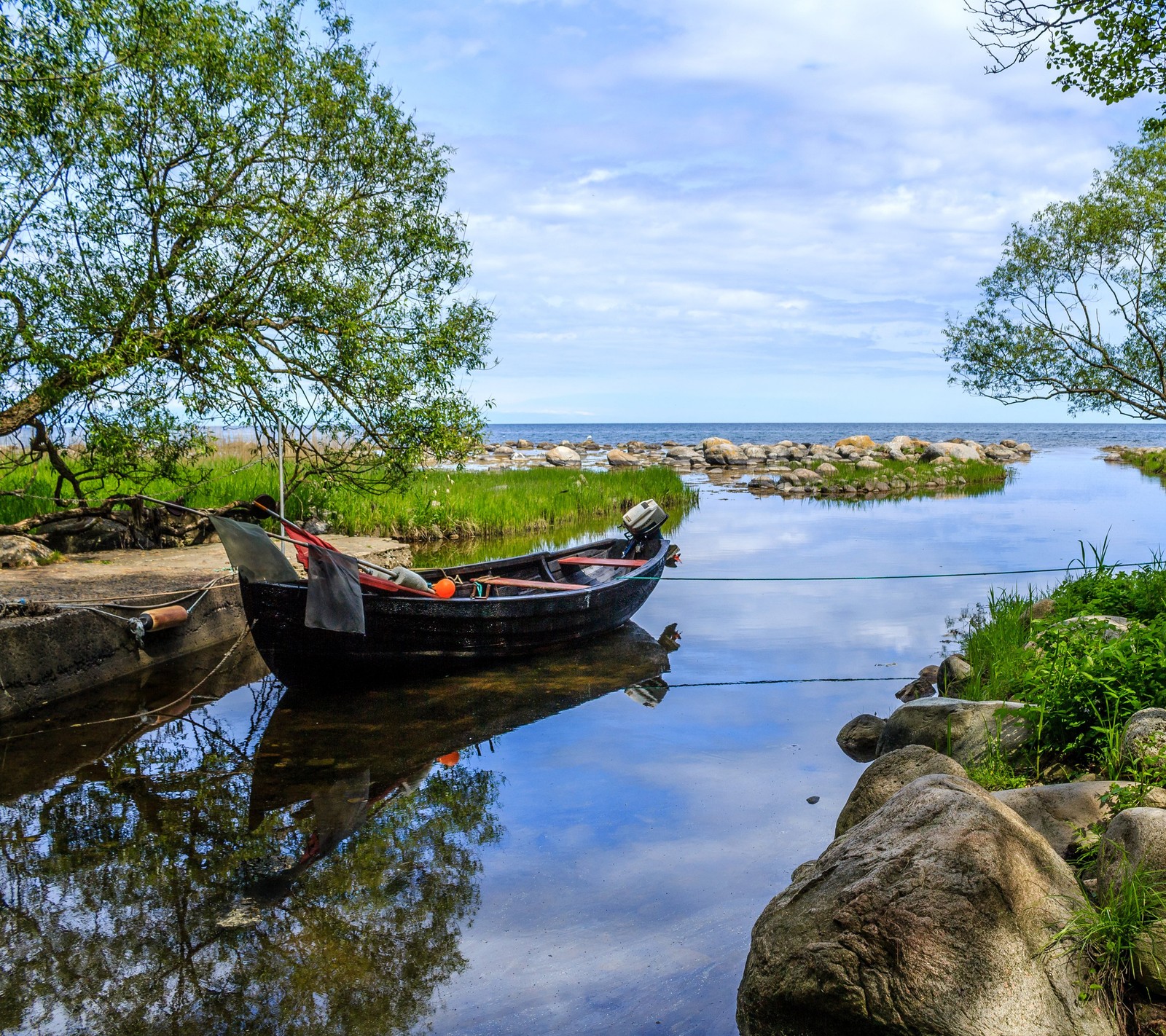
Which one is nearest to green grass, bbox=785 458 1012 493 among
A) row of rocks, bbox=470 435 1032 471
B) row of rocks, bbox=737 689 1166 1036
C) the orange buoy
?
row of rocks, bbox=470 435 1032 471

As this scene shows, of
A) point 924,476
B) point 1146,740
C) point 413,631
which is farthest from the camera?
point 924,476

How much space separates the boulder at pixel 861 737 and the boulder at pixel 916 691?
1.24m

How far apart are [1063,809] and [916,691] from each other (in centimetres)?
460

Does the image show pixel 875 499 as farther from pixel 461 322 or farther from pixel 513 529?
pixel 461 322

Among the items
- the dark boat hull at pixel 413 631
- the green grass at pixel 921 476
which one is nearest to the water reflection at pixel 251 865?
the dark boat hull at pixel 413 631

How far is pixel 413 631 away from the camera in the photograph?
8961 mm

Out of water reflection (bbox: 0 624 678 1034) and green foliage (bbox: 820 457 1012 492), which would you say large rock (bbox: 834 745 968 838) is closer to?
water reflection (bbox: 0 624 678 1034)

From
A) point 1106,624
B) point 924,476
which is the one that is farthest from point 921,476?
point 1106,624

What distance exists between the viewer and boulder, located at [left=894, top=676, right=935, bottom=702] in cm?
898

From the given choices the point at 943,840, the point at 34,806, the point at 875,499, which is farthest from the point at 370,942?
the point at 875,499

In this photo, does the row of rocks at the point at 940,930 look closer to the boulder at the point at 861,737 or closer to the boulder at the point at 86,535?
the boulder at the point at 861,737

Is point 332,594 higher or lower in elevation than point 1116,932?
higher

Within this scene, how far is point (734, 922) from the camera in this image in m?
4.88

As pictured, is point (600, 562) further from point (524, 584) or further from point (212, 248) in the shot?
point (212, 248)
